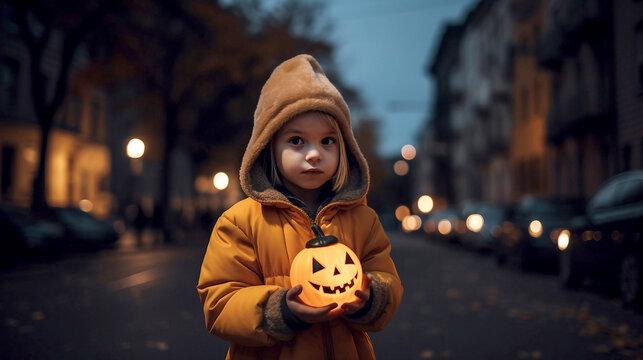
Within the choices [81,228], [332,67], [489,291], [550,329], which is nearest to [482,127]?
[332,67]

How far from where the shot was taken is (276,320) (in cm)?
258

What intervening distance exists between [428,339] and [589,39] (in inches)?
877

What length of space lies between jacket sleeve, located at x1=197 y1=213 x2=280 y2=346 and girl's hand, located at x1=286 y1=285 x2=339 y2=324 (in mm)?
107

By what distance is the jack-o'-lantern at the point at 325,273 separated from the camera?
2.58m

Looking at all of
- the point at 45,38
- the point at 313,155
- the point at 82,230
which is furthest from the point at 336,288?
the point at 45,38

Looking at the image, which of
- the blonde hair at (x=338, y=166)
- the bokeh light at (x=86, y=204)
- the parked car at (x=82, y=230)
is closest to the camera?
the blonde hair at (x=338, y=166)

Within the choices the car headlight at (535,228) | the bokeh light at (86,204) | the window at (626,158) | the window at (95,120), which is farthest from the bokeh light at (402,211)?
the car headlight at (535,228)

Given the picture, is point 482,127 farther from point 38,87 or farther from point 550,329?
point 550,329

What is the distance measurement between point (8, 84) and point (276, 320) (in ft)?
106

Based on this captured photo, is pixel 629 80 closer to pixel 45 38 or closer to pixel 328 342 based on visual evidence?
pixel 45 38

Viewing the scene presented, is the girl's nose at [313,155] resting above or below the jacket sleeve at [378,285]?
above

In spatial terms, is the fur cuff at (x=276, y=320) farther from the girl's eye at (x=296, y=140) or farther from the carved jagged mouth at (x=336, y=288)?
the girl's eye at (x=296, y=140)

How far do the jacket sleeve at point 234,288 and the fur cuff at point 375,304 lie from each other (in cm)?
29

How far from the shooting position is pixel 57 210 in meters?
22.5
